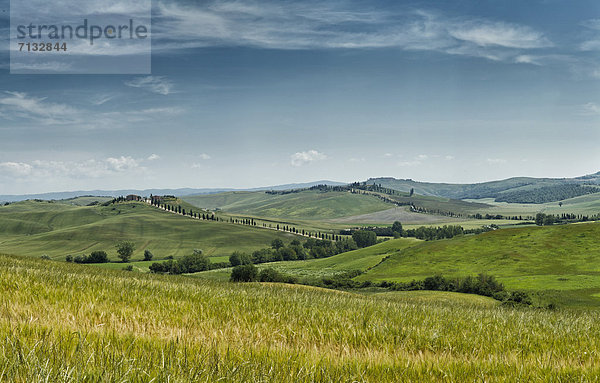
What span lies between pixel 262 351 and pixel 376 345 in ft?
7.81

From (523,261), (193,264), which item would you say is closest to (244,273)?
(523,261)

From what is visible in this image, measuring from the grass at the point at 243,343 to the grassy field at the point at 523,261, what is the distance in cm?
8976

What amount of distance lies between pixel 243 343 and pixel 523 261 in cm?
15866

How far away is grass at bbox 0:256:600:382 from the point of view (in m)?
3.21

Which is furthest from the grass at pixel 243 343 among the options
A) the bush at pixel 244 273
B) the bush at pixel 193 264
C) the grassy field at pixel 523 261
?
the bush at pixel 193 264

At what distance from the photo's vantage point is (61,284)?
28.4 feet

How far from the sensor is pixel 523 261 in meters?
137

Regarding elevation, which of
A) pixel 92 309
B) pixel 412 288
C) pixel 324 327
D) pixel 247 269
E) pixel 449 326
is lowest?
pixel 412 288

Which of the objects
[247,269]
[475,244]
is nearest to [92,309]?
[247,269]

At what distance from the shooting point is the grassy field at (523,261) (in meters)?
98.4

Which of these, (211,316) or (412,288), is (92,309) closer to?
(211,316)

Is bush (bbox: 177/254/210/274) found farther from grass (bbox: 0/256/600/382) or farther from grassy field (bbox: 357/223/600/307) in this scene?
grass (bbox: 0/256/600/382)

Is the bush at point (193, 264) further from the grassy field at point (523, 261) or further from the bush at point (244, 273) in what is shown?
the bush at point (244, 273)

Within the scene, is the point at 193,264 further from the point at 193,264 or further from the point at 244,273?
the point at 244,273
